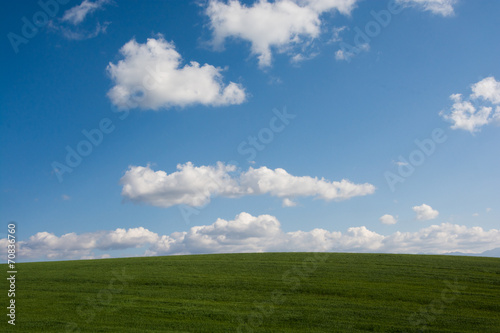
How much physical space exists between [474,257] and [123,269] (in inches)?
1106

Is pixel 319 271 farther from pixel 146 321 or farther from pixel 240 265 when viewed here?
pixel 146 321

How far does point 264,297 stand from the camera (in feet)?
56.3

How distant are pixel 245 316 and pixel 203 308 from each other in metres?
2.11

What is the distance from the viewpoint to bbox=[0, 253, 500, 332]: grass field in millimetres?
13984

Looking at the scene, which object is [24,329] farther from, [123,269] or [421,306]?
[421,306]

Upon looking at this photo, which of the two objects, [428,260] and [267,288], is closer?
[267,288]

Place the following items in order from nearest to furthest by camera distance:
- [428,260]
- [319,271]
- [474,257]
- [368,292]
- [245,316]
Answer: [245,316]
[368,292]
[319,271]
[428,260]
[474,257]


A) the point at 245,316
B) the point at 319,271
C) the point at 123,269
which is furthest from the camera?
the point at 123,269

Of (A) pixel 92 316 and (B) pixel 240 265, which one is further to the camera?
(B) pixel 240 265

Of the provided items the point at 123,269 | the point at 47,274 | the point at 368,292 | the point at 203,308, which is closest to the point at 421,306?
the point at 368,292

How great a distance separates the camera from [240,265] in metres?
24.6

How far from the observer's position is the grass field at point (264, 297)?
14.0m

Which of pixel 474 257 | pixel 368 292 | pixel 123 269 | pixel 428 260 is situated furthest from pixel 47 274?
pixel 474 257

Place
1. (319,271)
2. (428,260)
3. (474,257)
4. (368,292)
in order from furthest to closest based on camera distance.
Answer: (474,257) → (428,260) → (319,271) → (368,292)
